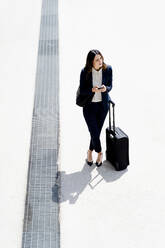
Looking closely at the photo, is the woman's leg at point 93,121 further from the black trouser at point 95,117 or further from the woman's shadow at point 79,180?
the woman's shadow at point 79,180

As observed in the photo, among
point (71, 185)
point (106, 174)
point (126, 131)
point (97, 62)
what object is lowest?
point (71, 185)

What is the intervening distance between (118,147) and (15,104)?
254cm

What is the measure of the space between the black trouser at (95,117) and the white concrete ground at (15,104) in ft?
3.24

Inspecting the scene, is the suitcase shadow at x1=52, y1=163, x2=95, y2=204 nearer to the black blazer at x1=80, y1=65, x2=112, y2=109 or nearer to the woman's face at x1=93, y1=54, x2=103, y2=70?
the black blazer at x1=80, y1=65, x2=112, y2=109

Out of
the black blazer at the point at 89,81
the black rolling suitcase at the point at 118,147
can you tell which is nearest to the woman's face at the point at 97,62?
the black blazer at the point at 89,81

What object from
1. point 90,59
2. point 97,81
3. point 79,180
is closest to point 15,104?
point 79,180

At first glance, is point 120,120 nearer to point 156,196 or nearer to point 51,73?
point 156,196

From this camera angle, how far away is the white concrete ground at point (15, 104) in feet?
15.3

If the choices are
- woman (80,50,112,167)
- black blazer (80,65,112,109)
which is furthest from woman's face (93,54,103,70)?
black blazer (80,65,112,109)

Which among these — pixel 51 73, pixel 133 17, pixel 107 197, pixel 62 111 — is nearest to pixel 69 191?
pixel 107 197

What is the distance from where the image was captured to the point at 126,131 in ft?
19.7

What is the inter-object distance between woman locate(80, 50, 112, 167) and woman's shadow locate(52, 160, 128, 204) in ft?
0.47

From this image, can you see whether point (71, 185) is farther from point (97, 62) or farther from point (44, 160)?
point (97, 62)

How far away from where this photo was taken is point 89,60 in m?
4.63
